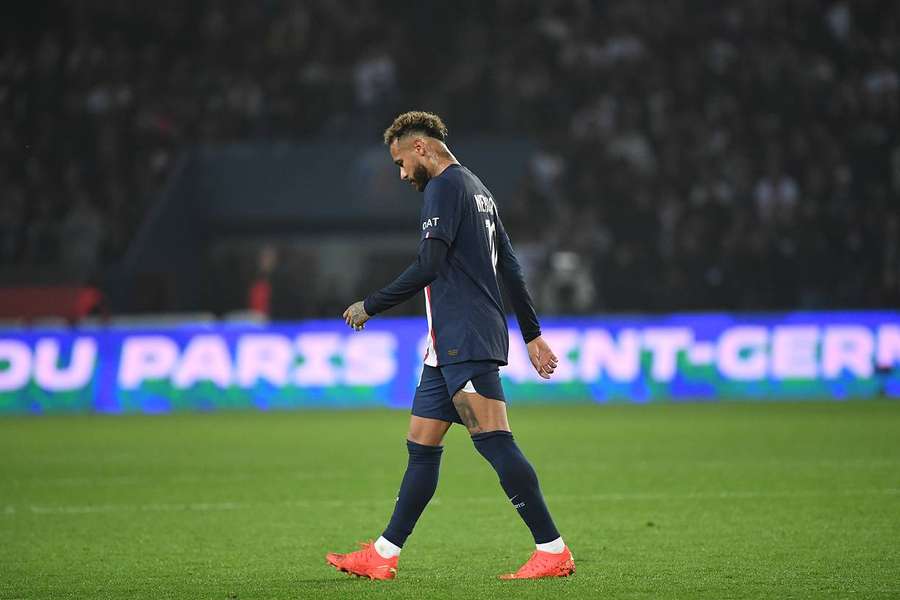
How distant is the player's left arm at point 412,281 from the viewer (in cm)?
630

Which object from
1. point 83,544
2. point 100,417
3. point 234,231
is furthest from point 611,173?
point 83,544

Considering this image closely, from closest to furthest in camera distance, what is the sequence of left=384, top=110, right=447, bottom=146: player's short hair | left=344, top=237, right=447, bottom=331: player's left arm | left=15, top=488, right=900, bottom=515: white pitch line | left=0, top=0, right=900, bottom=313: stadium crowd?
left=344, top=237, right=447, bottom=331: player's left arm
left=384, top=110, right=447, bottom=146: player's short hair
left=15, top=488, right=900, bottom=515: white pitch line
left=0, top=0, right=900, bottom=313: stadium crowd

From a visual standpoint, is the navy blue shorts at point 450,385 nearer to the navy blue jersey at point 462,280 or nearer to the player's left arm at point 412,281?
the navy blue jersey at point 462,280

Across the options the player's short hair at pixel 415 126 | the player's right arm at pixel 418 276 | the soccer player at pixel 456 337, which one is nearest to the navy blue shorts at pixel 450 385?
the soccer player at pixel 456 337

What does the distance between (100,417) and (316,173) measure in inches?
281

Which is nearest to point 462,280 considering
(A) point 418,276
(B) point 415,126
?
(A) point 418,276

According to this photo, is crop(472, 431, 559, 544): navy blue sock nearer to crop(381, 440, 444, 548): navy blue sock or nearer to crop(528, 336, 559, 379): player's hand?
crop(381, 440, 444, 548): navy blue sock

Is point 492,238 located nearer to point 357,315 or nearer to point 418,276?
point 418,276

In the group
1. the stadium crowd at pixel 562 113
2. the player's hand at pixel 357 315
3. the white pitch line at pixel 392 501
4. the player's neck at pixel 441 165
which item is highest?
the stadium crowd at pixel 562 113

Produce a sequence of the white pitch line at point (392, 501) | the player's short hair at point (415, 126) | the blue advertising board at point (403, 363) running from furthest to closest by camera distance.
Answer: the blue advertising board at point (403, 363) → the white pitch line at point (392, 501) → the player's short hair at point (415, 126)

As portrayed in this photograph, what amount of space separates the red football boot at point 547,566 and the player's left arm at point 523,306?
772 millimetres

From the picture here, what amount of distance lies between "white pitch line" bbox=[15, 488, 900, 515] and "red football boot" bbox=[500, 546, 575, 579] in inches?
127

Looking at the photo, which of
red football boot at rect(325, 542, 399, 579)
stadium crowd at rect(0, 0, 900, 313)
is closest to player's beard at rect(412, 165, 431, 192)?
red football boot at rect(325, 542, 399, 579)

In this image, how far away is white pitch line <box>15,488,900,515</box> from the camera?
9547 mm
